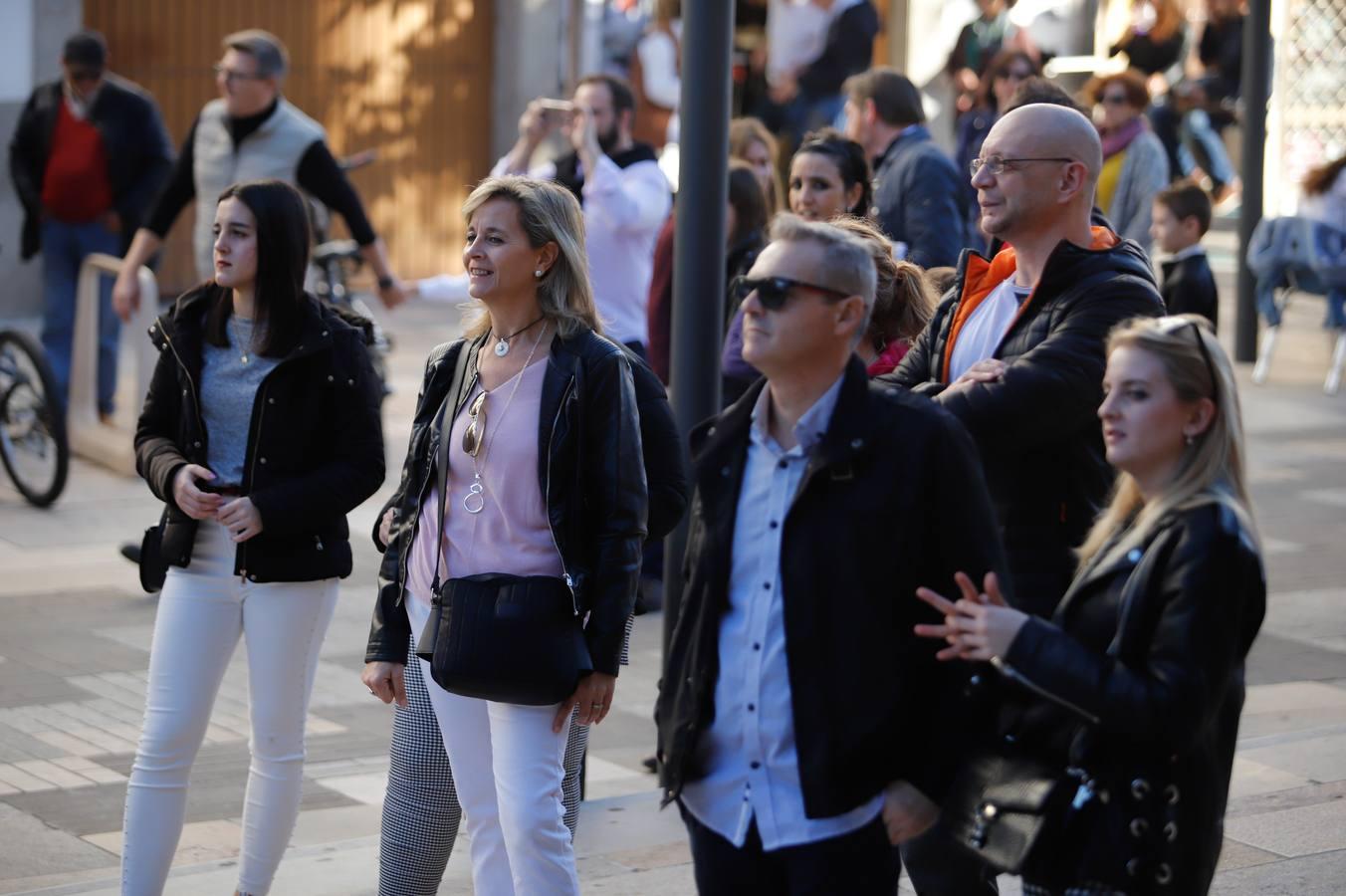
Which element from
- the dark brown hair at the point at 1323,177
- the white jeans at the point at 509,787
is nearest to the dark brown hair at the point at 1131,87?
the dark brown hair at the point at 1323,177

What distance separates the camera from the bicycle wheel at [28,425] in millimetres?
10359

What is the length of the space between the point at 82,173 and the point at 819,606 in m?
9.40

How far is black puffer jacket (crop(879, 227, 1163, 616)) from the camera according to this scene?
14.5 ft

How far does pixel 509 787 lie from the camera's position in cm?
429

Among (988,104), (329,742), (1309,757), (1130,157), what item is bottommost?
(329,742)

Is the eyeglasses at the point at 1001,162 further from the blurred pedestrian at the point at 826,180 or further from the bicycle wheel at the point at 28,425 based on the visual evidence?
the bicycle wheel at the point at 28,425

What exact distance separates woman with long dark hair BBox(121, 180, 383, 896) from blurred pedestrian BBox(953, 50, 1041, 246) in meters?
6.07

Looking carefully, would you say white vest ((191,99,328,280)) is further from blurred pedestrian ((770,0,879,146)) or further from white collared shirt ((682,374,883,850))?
blurred pedestrian ((770,0,879,146))

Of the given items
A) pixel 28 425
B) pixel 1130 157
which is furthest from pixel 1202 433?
pixel 1130 157

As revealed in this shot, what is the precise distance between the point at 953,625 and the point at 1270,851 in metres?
2.78

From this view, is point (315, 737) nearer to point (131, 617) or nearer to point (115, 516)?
point (131, 617)

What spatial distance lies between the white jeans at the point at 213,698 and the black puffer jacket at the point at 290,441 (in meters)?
0.06

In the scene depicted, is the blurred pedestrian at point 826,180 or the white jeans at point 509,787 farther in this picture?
the blurred pedestrian at point 826,180

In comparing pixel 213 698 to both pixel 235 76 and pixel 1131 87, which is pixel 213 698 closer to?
pixel 235 76
